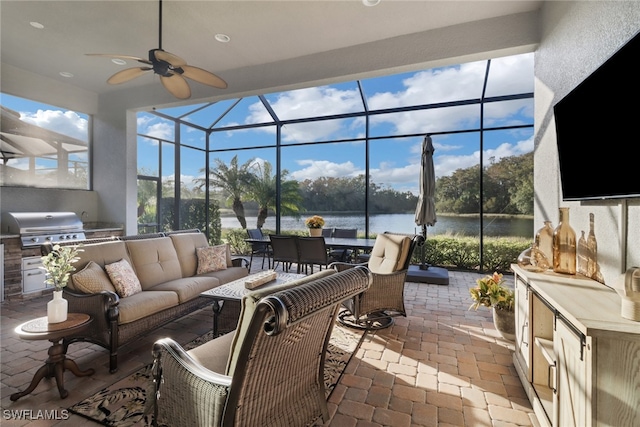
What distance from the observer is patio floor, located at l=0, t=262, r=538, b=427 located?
6.20 ft

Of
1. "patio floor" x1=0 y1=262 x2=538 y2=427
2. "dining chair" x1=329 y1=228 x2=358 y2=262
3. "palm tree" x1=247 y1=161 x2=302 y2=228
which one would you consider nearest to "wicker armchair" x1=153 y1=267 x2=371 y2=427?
"patio floor" x1=0 y1=262 x2=538 y2=427

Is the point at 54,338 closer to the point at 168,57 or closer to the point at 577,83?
the point at 168,57

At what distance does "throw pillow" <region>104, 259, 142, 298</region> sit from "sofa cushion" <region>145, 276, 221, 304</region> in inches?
9.8

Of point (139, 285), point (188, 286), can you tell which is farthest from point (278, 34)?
point (139, 285)

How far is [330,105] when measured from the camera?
694 centimetres

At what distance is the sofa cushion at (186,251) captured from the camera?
3.75m

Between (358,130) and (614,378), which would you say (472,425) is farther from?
(358,130)

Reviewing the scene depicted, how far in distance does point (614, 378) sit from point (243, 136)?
8043 mm

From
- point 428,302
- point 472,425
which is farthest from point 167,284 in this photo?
point 428,302

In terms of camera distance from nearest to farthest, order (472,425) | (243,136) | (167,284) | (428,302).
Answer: (472,425) < (167,284) < (428,302) < (243,136)

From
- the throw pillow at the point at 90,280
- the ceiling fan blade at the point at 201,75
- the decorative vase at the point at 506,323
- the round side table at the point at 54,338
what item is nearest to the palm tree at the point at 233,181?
the ceiling fan blade at the point at 201,75

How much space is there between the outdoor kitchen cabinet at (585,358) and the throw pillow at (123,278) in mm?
3257

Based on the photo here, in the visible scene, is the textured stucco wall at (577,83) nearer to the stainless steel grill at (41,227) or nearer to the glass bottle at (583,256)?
the glass bottle at (583,256)

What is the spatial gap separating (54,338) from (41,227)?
3.71 m
